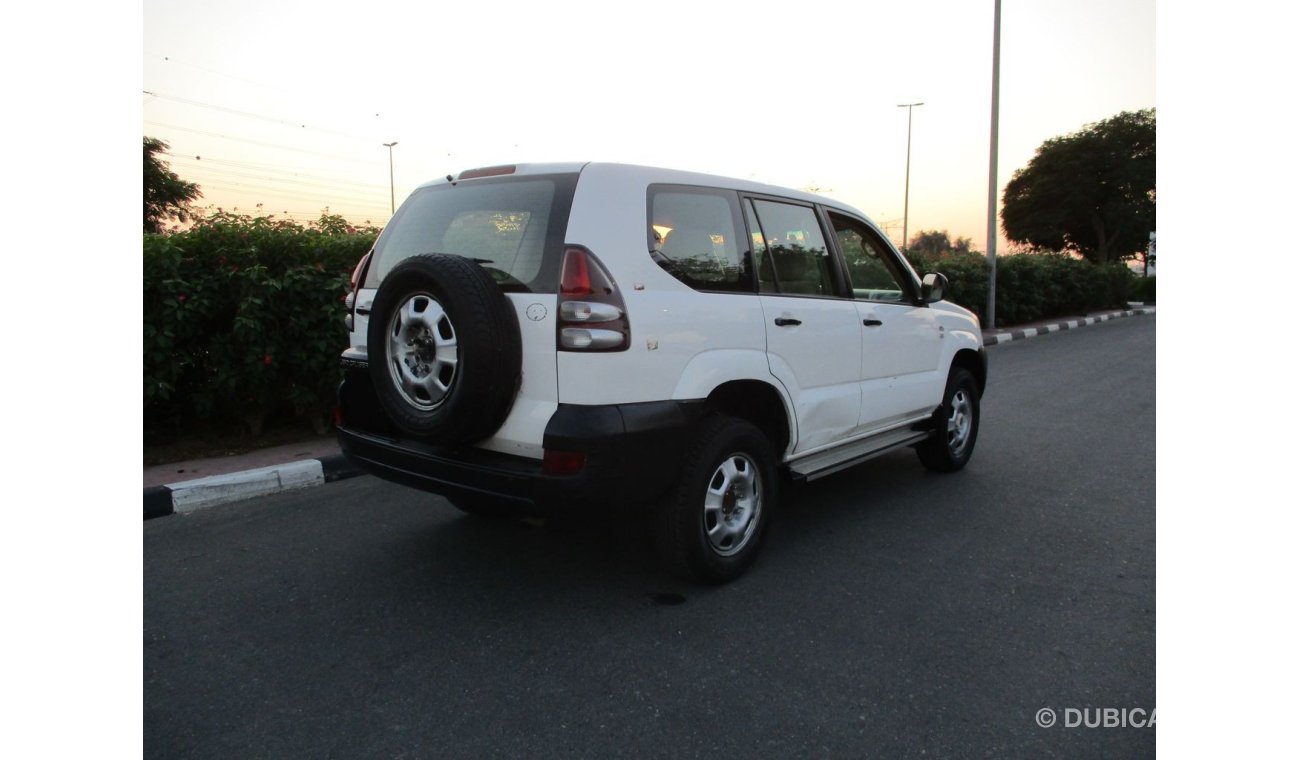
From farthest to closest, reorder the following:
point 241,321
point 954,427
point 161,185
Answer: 1. point 161,185
2. point 241,321
3. point 954,427

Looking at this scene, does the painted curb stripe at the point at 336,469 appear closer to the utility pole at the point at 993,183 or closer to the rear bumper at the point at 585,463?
Answer: the rear bumper at the point at 585,463

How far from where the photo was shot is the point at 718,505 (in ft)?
11.6

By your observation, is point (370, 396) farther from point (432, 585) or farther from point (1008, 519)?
point (1008, 519)

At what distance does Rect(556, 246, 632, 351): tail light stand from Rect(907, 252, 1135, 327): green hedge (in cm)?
1252

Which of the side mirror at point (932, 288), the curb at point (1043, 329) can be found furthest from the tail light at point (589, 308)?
the curb at point (1043, 329)

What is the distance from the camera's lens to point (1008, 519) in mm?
4609

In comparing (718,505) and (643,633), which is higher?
(718,505)

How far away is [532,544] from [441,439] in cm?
117

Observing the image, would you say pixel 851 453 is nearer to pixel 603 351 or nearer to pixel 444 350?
pixel 603 351

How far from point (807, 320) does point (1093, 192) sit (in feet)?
146

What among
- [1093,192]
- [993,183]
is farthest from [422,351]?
[1093,192]

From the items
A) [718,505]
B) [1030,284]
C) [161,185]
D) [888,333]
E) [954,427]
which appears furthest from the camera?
[161,185]

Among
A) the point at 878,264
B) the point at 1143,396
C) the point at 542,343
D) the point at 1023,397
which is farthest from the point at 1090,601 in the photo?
the point at 1143,396

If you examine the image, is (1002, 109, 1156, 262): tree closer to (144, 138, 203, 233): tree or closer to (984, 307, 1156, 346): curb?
(984, 307, 1156, 346): curb
